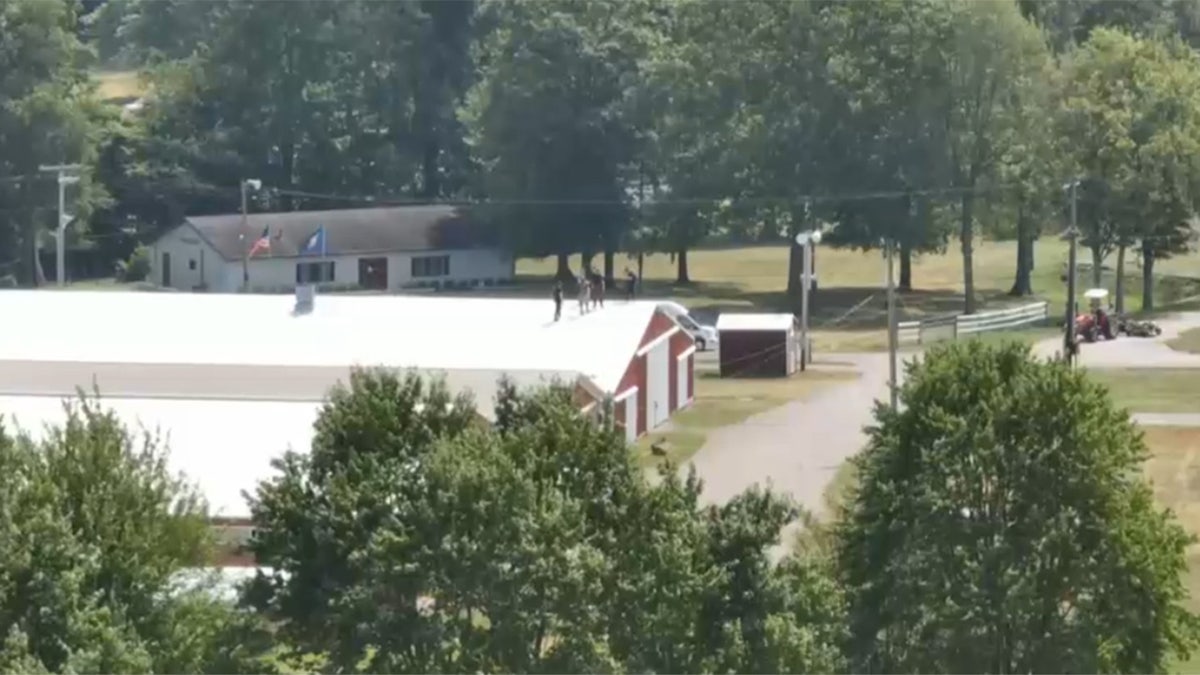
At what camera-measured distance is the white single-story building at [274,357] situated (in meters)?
34.7

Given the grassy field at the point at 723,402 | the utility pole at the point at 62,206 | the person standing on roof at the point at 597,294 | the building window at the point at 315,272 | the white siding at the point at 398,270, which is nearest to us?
the grassy field at the point at 723,402

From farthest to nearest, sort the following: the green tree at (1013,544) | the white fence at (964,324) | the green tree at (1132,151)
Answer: the green tree at (1132,151) → the white fence at (964,324) → the green tree at (1013,544)

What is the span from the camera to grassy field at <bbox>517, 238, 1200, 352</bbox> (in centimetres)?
6088

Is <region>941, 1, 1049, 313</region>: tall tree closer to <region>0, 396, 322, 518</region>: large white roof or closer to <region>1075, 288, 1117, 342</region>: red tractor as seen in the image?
<region>1075, 288, 1117, 342</region>: red tractor

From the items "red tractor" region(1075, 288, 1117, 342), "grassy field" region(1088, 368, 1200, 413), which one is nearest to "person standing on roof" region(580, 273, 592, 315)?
"grassy field" region(1088, 368, 1200, 413)

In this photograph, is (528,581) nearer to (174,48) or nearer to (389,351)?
(389,351)

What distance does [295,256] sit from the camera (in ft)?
220

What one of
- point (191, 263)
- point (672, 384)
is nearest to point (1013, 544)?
point (672, 384)

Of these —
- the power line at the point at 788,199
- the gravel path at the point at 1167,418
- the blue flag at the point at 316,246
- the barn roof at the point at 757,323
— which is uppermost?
the power line at the point at 788,199

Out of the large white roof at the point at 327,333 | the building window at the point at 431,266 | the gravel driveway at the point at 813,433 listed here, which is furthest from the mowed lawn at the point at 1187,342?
the building window at the point at 431,266

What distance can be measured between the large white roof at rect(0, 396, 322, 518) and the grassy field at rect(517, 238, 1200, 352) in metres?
21.4

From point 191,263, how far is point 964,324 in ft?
68.4

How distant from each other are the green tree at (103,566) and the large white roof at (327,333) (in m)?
15.9

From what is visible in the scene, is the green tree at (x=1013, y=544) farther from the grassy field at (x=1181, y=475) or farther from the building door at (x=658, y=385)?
the building door at (x=658, y=385)
